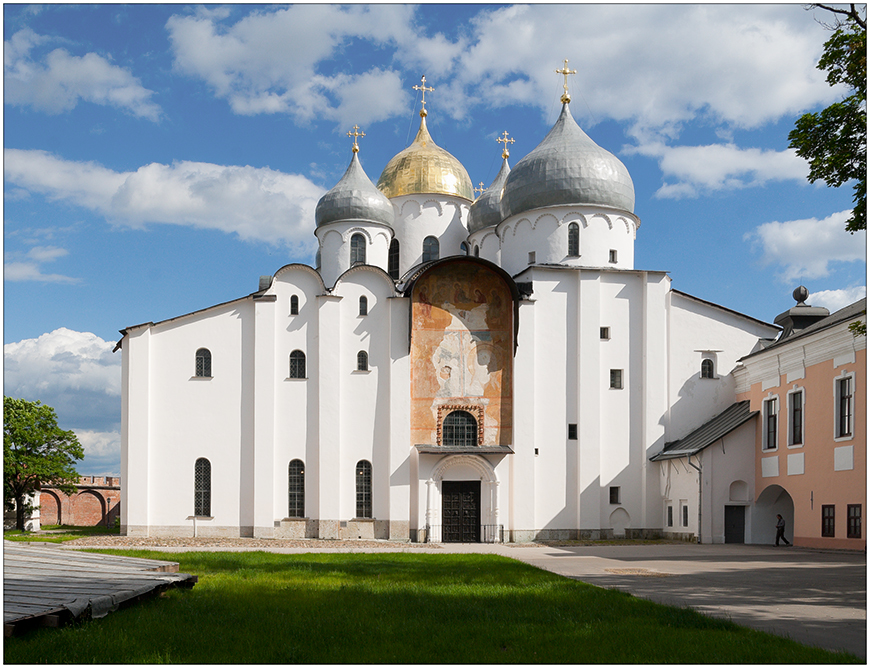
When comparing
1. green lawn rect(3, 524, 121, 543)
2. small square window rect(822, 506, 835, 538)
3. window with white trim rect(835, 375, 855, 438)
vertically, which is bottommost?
green lawn rect(3, 524, 121, 543)

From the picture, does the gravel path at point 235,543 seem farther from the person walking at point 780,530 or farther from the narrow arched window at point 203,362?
the person walking at point 780,530

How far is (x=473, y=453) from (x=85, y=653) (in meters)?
22.3

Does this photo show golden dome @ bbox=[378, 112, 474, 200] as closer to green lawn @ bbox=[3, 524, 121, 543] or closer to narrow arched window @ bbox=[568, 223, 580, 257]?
narrow arched window @ bbox=[568, 223, 580, 257]

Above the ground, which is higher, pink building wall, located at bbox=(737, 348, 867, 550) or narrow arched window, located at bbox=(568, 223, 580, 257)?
narrow arched window, located at bbox=(568, 223, 580, 257)

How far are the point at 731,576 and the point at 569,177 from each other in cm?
1924

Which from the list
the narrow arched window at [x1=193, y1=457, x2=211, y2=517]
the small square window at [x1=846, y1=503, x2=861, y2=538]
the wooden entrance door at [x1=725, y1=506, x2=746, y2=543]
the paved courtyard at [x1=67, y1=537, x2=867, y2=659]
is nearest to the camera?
the paved courtyard at [x1=67, y1=537, x2=867, y2=659]

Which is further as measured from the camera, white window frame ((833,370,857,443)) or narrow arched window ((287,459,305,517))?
narrow arched window ((287,459,305,517))

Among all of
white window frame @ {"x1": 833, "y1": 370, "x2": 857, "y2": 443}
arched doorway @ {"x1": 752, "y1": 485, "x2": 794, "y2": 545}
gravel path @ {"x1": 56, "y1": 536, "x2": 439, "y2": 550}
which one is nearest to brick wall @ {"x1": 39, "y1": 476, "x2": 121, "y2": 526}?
gravel path @ {"x1": 56, "y1": 536, "x2": 439, "y2": 550}

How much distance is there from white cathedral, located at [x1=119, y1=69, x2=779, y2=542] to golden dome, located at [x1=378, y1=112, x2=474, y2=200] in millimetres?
7971

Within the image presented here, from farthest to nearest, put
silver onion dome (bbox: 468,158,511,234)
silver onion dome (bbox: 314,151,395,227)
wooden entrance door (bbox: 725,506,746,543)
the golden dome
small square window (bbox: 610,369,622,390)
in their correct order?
the golden dome → silver onion dome (bbox: 468,158,511,234) → silver onion dome (bbox: 314,151,395,227) → small square window (bbox: 610,369,622,390) → wooden entrance door (bbox: 725,506,746,543)

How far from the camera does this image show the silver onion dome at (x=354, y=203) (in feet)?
115

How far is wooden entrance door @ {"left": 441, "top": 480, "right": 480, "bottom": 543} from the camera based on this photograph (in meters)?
29.5

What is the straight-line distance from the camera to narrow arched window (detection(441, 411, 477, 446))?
97.9 feet

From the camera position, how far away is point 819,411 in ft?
81.4
